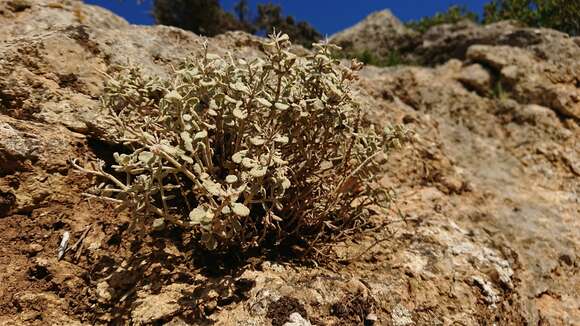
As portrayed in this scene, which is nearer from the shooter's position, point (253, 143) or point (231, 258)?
point (253, 143)

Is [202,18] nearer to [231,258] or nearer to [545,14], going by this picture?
[545,14]

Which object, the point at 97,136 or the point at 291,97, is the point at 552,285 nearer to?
the point at 291,97

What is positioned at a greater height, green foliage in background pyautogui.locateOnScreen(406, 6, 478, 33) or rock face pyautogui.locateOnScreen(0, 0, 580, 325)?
green foliage in background pyautogui.locateOnScreen(406, 6, 478, 33)

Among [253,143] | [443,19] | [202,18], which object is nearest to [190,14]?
[202,18]

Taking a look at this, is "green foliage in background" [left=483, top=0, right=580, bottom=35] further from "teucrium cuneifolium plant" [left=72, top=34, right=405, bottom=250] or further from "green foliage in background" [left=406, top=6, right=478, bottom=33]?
"teucrium cuneifolium plant" [left=72, top=34, right=405, bottom=250]

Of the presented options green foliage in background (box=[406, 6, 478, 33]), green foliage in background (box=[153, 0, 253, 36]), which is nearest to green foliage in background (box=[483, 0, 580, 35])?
green foliage in background (box=[406, 6, 478, 33])

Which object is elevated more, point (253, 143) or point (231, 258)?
point (253, 143)

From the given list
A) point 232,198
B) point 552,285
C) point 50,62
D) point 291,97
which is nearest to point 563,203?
point 552,285
